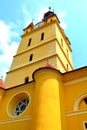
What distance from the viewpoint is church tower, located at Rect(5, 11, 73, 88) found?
18.8 metres

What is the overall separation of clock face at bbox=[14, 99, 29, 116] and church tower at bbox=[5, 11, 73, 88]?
16.3 ft

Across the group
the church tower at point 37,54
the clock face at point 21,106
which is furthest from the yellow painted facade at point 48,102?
the church tower at point 37,54

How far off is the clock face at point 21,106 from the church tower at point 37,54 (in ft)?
16.3

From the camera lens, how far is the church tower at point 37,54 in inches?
739

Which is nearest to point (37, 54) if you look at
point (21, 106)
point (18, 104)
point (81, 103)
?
point (18, 104)

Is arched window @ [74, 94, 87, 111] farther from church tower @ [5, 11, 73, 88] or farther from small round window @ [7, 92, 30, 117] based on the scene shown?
church tower @ [5, 11, 73, 88]

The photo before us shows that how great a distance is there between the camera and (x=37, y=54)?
68.3ft

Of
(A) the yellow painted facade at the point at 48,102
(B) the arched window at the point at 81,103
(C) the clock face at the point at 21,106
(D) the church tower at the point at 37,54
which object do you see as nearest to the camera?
(A) the yellow painted facade at the point at 48,102

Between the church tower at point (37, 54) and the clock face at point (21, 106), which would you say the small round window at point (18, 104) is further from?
the church tower at point (37, 54)

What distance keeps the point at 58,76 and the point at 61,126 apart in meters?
3.46

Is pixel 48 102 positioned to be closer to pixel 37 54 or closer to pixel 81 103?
pixel 81 103

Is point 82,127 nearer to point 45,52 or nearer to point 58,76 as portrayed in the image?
point 58,76


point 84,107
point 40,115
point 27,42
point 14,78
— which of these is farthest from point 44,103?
point 27,42

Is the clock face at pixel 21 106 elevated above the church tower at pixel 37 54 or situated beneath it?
situated beneath
